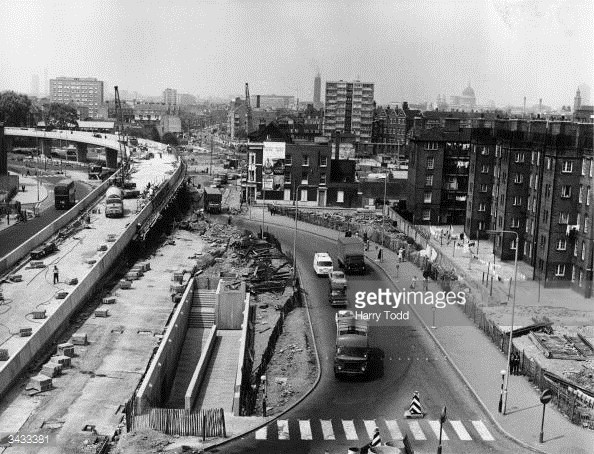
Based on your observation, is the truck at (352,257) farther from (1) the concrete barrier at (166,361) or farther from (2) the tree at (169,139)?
(2) the tree at (169,139)

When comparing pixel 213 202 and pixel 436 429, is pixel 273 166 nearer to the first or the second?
pixel 213 202

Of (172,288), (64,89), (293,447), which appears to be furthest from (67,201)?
(64,89)

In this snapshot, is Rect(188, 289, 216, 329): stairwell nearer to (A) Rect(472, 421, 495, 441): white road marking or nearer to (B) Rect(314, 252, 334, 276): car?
(B) Rect(314, 252, 334, 276): car

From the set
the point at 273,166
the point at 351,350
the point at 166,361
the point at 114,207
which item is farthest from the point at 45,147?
the point at 351,350

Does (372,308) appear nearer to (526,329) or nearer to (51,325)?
(526,329)

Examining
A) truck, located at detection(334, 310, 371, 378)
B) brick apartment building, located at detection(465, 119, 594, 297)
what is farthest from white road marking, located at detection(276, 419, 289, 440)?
brick apartment building, located at detection(465, 119, 594, 297)

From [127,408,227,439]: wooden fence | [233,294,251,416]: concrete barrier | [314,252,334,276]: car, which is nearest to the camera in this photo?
[127,408,227,439]: wooden fence

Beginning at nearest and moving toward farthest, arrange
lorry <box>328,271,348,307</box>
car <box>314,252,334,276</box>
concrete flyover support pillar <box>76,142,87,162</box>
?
1. lorry <box>328,271,348,307</box>
2. car <box>314,252,334,276</box>
3. concrete flyover support pillar <box>76,142,87,162</box>
